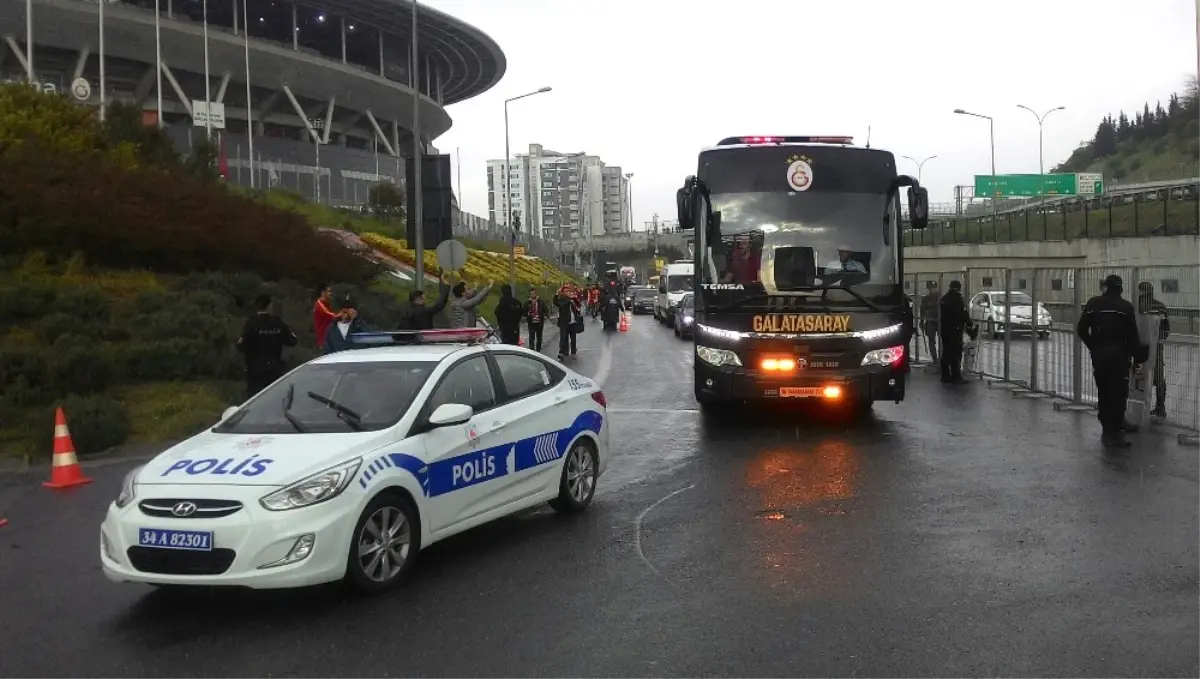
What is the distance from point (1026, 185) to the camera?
63.8m

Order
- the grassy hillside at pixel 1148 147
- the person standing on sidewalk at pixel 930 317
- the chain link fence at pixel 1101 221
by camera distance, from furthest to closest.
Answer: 1. the grassy hillside at pixel 1148 147
2. the chain link fence at pixel 1101 221
3. the person standing on sidewalk at pixel 930 317

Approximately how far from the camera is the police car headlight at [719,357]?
40.9 feet

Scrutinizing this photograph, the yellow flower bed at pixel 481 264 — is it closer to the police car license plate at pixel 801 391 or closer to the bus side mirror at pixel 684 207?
the bus side mirror at pixel 684 207

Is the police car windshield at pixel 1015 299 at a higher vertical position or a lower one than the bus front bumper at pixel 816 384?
higher

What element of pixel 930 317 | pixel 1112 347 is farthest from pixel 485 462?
pixel 930 317

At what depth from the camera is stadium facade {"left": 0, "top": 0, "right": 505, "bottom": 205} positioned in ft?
173

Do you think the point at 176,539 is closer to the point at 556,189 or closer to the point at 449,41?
the point at 449,41

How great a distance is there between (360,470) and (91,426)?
24.9 feet

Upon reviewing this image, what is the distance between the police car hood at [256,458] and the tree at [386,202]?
4580 centimetres

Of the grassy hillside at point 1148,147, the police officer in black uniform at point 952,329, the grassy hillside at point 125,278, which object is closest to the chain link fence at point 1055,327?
the police officer in black uniform at point 952,329

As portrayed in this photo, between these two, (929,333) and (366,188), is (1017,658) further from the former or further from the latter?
(366,188)

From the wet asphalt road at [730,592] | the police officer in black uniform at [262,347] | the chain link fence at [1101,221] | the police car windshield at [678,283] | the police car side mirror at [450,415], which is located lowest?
A: the wet asphalt road at [730,592]

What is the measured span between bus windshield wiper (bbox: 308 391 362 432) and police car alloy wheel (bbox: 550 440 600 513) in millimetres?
2000

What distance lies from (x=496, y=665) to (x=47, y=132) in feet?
68.5
